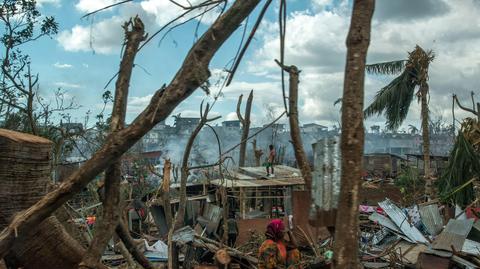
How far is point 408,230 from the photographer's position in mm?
11188

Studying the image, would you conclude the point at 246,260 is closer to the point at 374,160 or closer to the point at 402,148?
the point at 374,160

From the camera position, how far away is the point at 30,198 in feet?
9.59

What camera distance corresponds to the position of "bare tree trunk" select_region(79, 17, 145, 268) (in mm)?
3084

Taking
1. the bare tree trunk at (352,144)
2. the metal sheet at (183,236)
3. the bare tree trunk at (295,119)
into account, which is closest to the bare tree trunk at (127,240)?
the bare tree trunk at (295,119)

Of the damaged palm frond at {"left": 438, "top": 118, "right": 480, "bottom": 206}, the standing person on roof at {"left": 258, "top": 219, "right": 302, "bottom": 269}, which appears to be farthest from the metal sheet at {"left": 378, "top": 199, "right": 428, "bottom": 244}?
the standing person on roof at {"left": 258, "top": 219, "right": 302, "bottom": 269}

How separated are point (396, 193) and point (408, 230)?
6489 millimetres

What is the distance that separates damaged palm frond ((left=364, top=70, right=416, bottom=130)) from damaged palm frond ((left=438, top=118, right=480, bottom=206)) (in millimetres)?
7222

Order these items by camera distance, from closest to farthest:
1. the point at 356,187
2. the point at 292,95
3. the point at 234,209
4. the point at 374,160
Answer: the point at 356,187
the point at 292,95
the point at 234,209
the point at 374,160

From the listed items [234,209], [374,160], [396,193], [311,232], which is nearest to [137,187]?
[234,209]

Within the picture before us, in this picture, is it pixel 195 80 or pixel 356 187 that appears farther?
pixel 195 80

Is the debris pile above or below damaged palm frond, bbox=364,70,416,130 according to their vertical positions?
below

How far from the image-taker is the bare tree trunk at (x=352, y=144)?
93.4 inches

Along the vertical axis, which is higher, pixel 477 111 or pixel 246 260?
pixel 477 111

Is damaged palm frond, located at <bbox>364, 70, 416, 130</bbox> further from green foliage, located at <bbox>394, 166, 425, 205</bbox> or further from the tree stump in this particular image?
the tree stump
